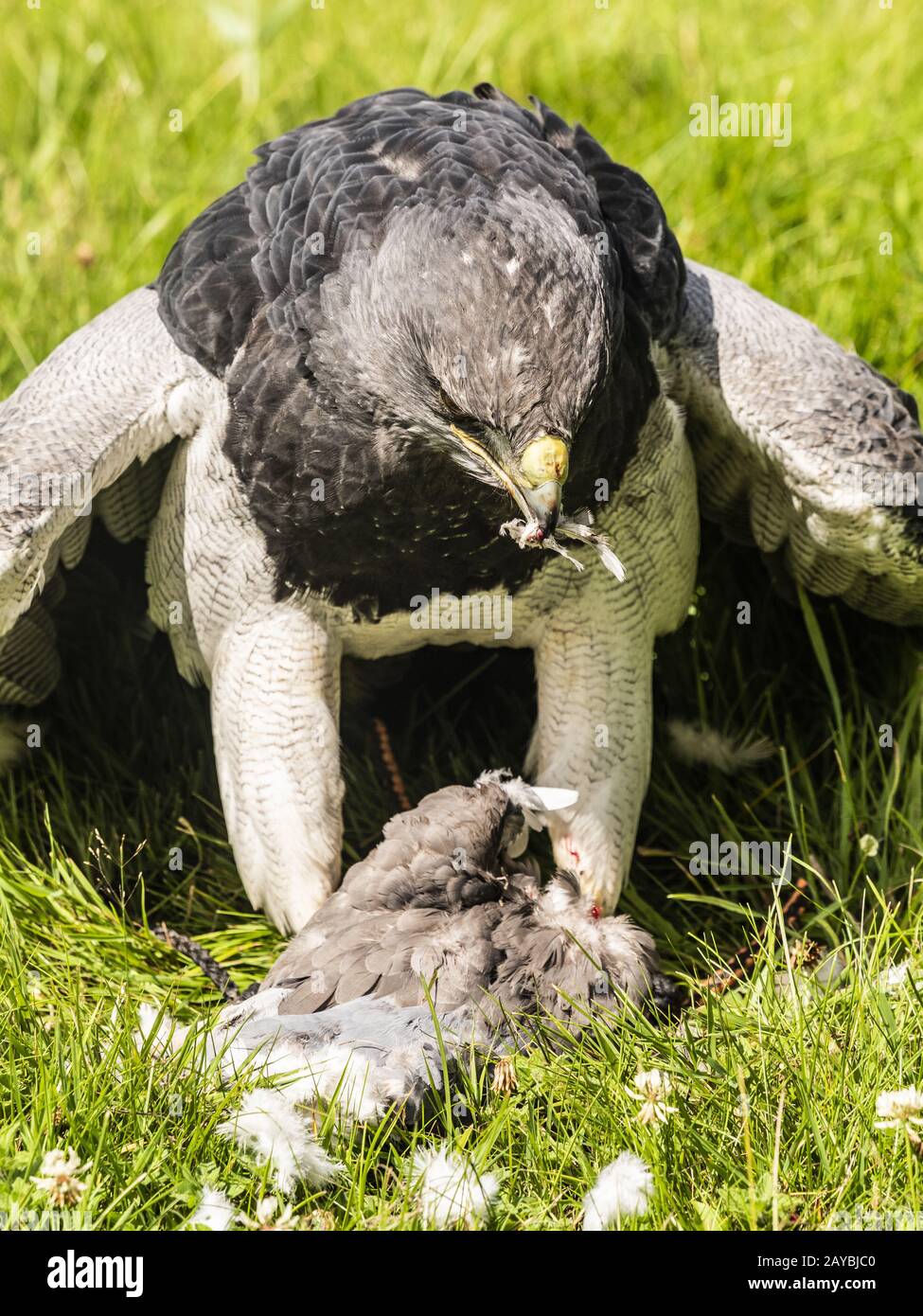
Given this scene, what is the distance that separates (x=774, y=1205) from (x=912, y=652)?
8.49 ft

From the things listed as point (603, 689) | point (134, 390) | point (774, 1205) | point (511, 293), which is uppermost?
Answer: point (511, 293)

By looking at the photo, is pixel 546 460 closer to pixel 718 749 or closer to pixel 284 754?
pixel 284 754

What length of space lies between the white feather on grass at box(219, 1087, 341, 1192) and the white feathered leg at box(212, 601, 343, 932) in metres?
1.11

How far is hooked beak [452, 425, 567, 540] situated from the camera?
11.3 feet

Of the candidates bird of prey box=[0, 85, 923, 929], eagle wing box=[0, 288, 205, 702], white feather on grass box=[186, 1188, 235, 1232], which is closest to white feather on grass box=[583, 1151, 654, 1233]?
white feather on grass box=[186, 1188, 235, 1232]

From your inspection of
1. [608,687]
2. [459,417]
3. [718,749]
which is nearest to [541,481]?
[459,417]

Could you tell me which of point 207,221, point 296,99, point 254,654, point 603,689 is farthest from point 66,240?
point 603,689

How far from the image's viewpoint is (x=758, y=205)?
6.79 metres

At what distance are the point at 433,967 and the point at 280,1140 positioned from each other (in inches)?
29.1

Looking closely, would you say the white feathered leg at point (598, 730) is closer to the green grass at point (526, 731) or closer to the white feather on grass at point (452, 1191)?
the green grass at point (526, 731)

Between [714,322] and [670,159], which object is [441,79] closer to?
[670,159]

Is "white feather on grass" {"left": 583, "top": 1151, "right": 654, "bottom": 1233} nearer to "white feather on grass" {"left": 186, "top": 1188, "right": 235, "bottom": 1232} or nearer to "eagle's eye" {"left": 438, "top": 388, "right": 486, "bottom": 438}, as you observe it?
"white feather on grass" {"left": 186, "top": 1188, "right": 235, "bottom": 1232}

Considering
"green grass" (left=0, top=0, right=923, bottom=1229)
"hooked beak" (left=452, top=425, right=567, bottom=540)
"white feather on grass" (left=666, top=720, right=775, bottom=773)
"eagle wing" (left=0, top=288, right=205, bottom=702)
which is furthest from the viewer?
"white feather on grass" (left=666, top=720, right=775, bottom=773)

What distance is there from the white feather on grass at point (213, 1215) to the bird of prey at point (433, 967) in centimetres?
34
